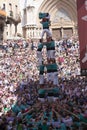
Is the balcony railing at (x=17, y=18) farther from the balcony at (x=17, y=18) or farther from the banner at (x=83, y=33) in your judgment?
the banner at (x=83, y=33)

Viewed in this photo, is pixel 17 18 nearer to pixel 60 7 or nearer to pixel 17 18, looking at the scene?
pixel 17 18

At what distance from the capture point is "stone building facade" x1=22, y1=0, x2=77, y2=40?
49.7 meters

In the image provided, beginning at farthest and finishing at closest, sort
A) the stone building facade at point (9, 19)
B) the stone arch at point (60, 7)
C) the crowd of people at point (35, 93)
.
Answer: the stone arch at point (60, 7), the stone building facade at point (9, 19), the crowd of people at point (35, 93)

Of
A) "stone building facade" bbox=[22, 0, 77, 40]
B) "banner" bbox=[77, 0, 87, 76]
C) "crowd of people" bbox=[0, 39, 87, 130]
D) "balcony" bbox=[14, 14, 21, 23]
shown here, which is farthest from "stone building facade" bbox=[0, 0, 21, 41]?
"banner" bbox=[77, 0, 87, 76]

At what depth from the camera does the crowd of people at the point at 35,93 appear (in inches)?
762

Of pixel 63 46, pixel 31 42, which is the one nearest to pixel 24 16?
pixel 31 42

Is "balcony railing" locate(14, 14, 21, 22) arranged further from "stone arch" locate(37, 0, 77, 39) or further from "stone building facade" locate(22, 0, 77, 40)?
"stone arch" locate(37, 0, 77, 39)

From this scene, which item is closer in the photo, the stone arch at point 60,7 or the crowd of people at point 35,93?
the crowd of people at point 35,93

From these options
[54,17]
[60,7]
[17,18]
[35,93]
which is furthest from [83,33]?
[54,17]

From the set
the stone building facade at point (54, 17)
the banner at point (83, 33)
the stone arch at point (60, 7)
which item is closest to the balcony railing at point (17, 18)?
the stone building facade at point (54, 17)

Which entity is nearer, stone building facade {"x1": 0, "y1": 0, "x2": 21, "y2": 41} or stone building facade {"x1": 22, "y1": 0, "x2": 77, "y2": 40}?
stone building facade {"x1": 0, "y1": 0, "x2": 21, "y2": 41}

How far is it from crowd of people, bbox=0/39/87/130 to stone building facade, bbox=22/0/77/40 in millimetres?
7457

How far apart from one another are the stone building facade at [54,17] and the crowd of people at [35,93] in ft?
24.5

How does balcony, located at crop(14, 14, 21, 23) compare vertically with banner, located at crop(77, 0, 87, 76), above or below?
above
